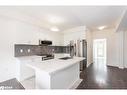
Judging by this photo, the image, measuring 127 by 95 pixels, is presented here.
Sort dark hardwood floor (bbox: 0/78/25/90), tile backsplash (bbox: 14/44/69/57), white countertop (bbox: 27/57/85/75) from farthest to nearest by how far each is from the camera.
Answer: tile backsplash (bbox: 14/44/69/57) → dark hardwood floor (bbox: 0/78/25/90) → white countertop (bbox: 27/57/85/75)

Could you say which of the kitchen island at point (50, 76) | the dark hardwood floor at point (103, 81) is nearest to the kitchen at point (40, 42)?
the kitchen island at point (50, 76)

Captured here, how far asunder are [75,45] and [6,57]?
3.25m

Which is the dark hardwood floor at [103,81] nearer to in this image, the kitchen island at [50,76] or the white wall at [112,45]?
the kitchen island at [50,76]

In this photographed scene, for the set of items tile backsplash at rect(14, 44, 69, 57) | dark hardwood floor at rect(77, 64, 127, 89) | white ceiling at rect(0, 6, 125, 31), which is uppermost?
white ceiling at rect(0, 6, 125, 31)

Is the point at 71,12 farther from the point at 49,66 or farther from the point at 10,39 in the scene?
the point at 10,39

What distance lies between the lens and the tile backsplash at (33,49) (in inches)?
153

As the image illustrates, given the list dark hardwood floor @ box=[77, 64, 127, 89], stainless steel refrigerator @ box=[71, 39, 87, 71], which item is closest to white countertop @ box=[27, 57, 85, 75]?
dark hardwood floor @ box=[77, 64, 127, 89]

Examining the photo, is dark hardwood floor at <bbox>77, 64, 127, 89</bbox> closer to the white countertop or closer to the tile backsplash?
the white countertop

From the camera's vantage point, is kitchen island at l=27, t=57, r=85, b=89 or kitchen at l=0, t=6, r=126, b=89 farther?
kitchen at l=0, t=6, r=126, b=89

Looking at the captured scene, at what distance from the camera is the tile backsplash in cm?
388

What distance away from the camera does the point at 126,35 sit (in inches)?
215
